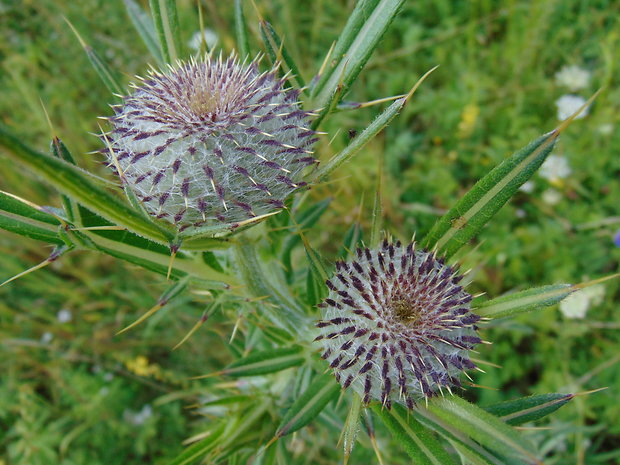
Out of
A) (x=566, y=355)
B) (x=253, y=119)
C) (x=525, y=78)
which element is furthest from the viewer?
(x=525, y=78)

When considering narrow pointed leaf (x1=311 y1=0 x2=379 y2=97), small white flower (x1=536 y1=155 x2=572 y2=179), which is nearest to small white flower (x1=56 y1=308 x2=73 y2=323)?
narrow pointed leaf (x1=311 y1=0 x2=379 y2=97)

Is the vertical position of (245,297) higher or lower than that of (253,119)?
lower

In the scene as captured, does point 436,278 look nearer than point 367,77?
Yes

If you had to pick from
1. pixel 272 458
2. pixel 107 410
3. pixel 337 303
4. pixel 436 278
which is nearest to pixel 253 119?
pixel 337 303

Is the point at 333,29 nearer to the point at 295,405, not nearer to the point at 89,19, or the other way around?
the point at 89,19

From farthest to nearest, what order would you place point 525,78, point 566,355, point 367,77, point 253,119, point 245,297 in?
1. point 367,77
2. point 525,78
3. point 566,355
4. point 245,297
5. point 253,119

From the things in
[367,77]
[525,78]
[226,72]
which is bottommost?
[226,72]
